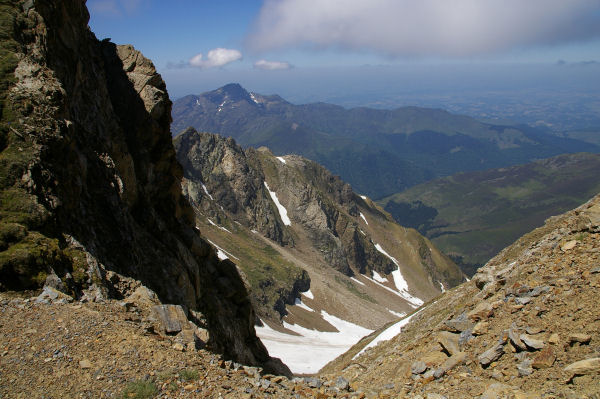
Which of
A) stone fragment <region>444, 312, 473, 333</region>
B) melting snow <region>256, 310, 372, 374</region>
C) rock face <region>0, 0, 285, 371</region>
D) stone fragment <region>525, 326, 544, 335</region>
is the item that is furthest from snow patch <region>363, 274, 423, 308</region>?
stone fragment <region>525, 326, 544, 335</region>

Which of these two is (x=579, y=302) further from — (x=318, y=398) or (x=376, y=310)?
(x=376, y=310)

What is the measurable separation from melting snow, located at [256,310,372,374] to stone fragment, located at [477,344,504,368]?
49713 mm

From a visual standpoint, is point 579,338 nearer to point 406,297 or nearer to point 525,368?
point 525,368

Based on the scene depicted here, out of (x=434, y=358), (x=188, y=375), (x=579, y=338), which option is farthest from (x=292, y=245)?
(x=579, y=338)

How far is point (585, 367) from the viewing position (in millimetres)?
9344

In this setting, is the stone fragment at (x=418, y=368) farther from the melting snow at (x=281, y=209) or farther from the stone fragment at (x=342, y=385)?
the melting snow at (x=281, y=209)

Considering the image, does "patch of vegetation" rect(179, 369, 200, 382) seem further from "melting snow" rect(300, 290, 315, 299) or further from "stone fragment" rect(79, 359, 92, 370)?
"melting snow" rect(300, 290, 315, 299)

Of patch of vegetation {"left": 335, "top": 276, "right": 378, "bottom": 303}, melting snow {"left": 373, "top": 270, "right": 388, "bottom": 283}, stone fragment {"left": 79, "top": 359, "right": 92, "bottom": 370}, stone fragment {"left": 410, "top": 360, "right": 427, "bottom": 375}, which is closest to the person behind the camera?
stone fragment {"left": 79, "top": 359, "right": 92, "bottom": 370}

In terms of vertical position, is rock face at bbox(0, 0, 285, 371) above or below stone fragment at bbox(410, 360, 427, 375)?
above

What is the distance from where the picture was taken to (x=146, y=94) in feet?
109

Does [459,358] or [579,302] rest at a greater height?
[579,302]

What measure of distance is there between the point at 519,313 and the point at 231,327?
24.6 metres

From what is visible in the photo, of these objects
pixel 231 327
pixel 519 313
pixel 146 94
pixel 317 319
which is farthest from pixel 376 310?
pixel 519 313

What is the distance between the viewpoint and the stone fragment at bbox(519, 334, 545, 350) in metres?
11.1
